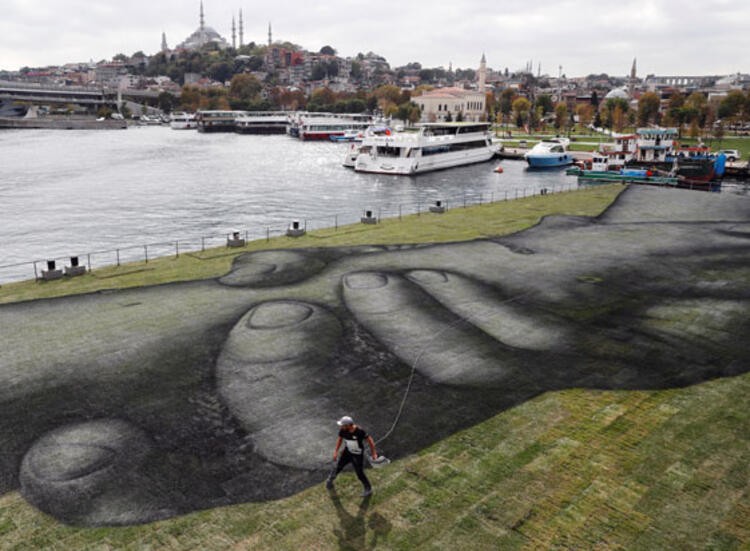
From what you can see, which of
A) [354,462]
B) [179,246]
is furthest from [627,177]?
[354,462]

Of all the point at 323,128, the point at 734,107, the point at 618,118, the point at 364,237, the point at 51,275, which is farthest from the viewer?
the point at 323,128

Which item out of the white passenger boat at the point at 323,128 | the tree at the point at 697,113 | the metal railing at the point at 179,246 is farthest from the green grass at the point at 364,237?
the white passenger boat at the point at 323,128

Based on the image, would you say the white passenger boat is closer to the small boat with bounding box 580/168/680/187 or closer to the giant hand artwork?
the small boat with bounding box 580/168/680/187

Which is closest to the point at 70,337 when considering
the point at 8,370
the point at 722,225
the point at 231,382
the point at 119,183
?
the point at 8,370

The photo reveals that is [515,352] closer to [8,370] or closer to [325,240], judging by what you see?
[8,370]

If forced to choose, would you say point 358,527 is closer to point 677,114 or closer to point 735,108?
point 677,114

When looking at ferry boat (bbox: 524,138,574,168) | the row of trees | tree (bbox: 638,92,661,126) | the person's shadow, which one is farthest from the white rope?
tree (bbox: 638,92,661,126)
